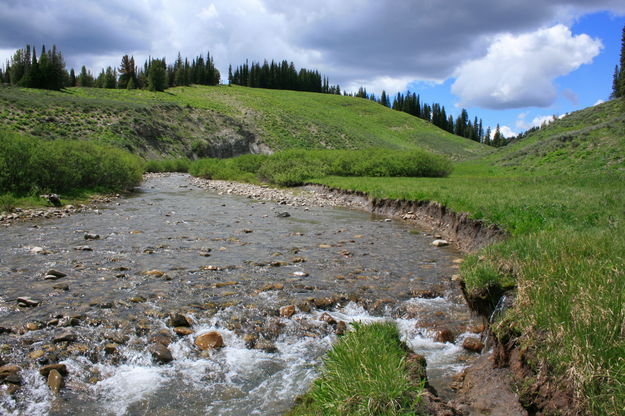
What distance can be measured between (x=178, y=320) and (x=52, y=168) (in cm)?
1883

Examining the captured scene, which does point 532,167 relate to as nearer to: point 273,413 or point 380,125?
point 273,413

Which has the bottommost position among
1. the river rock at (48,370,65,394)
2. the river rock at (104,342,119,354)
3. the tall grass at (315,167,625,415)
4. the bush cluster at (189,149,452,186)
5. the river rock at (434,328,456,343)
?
the river rock at (48,370,65,394)

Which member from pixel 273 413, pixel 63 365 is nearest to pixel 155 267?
pixel 63 365

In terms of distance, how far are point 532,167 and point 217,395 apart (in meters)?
38.6

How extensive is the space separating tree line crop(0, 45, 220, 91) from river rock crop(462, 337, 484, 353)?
Result: 9362cm

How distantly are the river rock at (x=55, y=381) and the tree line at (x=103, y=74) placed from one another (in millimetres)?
91448

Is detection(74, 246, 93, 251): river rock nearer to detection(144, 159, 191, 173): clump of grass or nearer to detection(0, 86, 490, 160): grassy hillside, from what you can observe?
detection(0, 86, 490, 160): grassy hillside

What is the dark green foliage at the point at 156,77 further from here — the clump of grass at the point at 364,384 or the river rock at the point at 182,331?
the clump of grass at the point at 364,384

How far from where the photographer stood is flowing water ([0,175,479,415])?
17.3 feet

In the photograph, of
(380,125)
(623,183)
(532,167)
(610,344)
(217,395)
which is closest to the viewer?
(610,344)

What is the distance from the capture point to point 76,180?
23.3 meters

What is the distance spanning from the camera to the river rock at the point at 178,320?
6.98 metres

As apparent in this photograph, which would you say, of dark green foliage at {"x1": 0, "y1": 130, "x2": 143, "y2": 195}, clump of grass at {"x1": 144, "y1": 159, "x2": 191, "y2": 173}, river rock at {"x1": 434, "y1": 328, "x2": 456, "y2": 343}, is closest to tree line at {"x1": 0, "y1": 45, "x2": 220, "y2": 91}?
clump of grass at {"x1": 144, "y1": 159, "x2": 191, "y2": 173}

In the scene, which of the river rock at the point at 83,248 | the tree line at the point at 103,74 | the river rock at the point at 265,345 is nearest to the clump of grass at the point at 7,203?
the river rock at the point at 83,248
